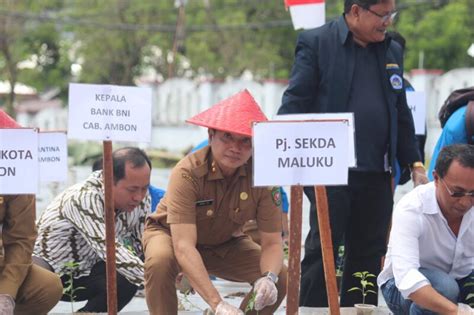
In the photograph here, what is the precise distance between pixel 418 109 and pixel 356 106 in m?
1.59

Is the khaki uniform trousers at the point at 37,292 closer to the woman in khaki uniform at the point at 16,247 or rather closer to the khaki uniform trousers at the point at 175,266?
the woman in khaki uniform at the point at 16,247

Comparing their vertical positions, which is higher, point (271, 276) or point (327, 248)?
point (327, 248)

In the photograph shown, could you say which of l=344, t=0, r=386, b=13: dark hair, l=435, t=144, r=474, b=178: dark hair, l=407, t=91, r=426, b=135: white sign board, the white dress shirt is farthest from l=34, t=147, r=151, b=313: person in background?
l=407, t=91, r=426, b=135: white sign board

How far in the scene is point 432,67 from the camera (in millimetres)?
26328

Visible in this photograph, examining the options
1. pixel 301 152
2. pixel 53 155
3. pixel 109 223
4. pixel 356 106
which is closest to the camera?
pixel 301 152

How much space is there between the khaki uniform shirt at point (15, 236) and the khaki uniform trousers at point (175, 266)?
55 cm

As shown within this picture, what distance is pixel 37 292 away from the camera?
175 inches

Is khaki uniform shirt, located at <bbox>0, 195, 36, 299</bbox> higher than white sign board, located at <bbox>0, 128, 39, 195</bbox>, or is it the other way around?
white sign board, located at <bbox>0, 128, 39, 195</bbox>

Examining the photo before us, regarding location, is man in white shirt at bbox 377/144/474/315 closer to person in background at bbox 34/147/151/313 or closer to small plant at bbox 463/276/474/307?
small plant at bbox 463/276/474/307

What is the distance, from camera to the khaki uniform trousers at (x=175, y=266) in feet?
14.0

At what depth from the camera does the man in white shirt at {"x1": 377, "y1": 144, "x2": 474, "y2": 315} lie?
3.85m

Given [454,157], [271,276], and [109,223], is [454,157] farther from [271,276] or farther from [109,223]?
[109,223]

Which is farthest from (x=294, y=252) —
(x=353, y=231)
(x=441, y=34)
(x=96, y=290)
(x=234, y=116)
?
(x=441, y=34)

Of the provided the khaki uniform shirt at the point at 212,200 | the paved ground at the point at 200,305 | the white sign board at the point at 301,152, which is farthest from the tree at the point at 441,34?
the white sign board at the point at 301,152
